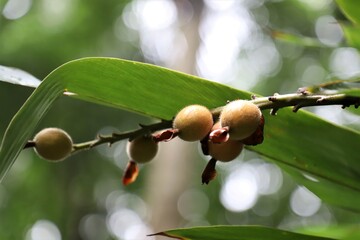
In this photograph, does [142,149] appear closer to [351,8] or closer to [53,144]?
[53,144]

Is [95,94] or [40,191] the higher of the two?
[40,191]

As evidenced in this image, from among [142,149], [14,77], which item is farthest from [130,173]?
[14,77]

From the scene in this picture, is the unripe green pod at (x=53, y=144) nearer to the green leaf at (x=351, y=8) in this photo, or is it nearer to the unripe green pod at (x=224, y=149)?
the unripe green pod at (x=224, y=149)

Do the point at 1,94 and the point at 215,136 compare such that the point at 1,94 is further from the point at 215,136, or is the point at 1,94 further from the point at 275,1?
the point at 275,1

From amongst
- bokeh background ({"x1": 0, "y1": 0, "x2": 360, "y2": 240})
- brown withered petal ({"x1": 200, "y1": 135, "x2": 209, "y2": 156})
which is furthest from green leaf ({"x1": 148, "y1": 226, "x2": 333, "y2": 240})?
bokeh background ({"x1": 0, "y1": 0, "x2": 360, "y2": 240})

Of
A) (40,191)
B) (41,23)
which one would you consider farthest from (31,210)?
(41,23)

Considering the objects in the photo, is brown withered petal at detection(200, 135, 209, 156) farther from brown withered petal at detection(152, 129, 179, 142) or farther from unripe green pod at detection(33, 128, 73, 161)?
unripe green pod at detection(33, 128, 73, 161)
